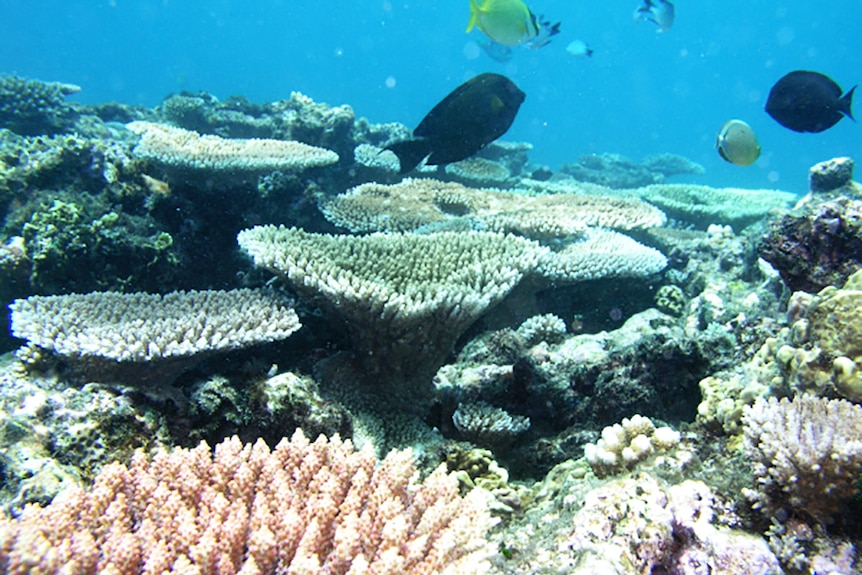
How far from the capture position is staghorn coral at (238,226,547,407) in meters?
3.24

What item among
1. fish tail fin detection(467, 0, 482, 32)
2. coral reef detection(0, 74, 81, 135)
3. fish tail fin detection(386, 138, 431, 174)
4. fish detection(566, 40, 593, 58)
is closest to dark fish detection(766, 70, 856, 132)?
fish tail fin detection(467, 0, 482, 32)

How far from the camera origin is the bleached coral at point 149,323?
2797 mm

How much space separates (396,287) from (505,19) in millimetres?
4607

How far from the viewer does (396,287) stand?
3.49 m

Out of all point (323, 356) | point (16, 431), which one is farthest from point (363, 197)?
point (16, 431)

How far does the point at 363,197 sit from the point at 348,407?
11.6 ft

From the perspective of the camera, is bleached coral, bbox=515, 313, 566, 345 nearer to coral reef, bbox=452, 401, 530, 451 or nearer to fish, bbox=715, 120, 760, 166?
coral reef, bbox=452, 401, 530, 451

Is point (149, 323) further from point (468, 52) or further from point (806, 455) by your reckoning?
point (468, 52)

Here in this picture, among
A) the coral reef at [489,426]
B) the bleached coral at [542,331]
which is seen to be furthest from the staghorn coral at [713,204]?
the coral reef at [489,426]

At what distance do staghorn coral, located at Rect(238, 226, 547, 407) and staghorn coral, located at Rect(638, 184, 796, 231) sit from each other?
23.4ft

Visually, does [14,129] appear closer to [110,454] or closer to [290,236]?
[290,236]

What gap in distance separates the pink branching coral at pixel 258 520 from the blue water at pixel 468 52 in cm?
10495

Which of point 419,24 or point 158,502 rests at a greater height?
point 419,24

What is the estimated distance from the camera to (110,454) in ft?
8.28
